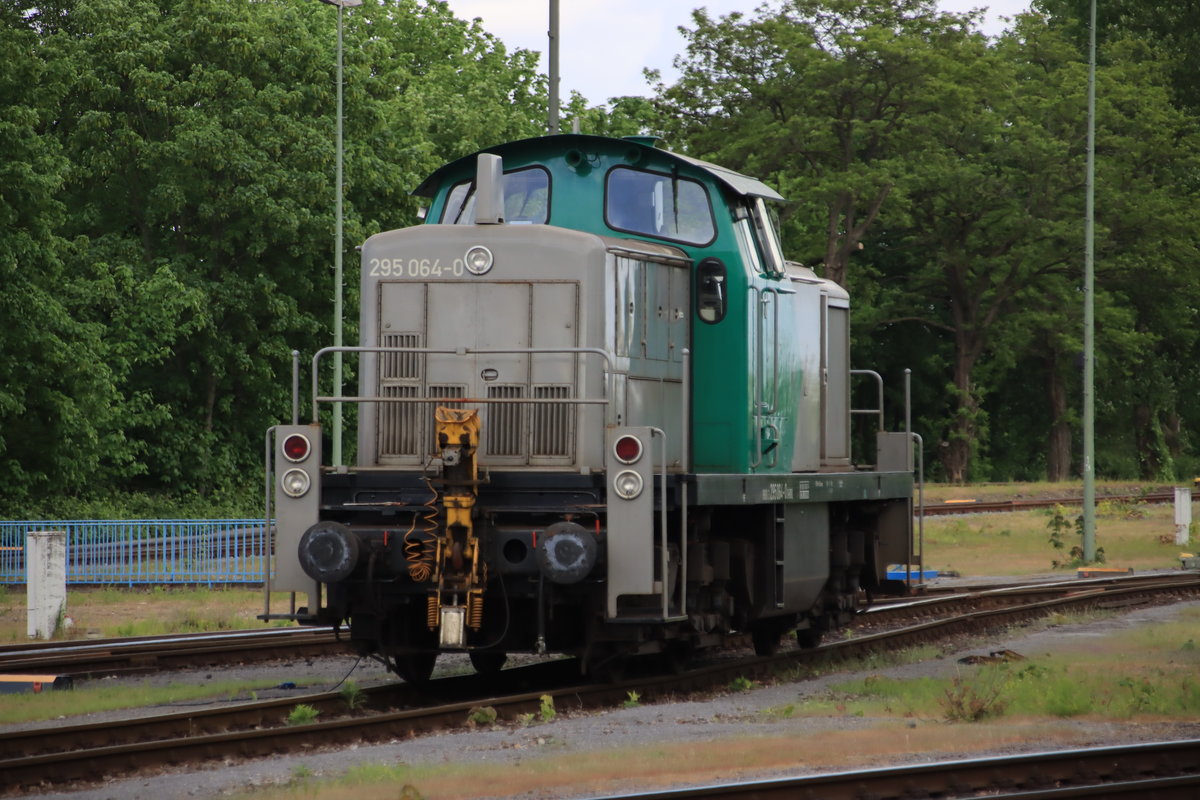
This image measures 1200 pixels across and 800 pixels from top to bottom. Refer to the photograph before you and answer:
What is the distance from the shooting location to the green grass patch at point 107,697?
10406 millimetres

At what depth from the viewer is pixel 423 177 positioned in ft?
124

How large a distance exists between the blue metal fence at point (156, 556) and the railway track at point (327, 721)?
10.7m

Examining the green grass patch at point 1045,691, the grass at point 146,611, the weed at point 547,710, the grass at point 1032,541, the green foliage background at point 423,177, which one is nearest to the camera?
the weed at point 547,710

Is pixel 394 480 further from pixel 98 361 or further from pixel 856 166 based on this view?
pixel 856 166

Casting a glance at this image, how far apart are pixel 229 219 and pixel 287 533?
25.1 meters

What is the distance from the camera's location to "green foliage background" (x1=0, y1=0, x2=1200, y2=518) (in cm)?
2945

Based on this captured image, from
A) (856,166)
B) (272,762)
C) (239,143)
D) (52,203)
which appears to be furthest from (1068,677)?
(856,166)

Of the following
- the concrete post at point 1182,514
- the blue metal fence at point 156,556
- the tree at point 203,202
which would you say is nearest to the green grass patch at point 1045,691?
the blue metal fence at point 156,556

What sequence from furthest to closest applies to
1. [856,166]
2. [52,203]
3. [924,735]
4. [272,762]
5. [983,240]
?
[983,240] < [856,166] < [52,203] < [924,735] < [272,762]

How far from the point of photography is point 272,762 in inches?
333

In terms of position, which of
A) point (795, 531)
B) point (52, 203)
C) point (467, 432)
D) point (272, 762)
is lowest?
point (272, 762)

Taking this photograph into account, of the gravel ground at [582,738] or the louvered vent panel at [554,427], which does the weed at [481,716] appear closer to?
the gravel ground at [582,738]

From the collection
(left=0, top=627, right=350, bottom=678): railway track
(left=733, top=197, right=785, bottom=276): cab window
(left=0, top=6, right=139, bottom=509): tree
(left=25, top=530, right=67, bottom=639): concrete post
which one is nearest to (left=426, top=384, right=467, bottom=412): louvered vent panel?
(left=733, top=197, right=785, bottom=276): cab window

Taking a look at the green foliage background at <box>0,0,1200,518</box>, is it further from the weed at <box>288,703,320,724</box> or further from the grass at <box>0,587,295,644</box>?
the weed at <box>288,703,320,724</box>
